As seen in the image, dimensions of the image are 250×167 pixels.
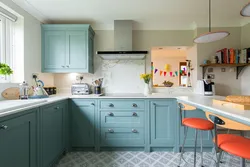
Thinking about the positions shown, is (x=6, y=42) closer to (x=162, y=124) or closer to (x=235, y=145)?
(x=162, y=124)

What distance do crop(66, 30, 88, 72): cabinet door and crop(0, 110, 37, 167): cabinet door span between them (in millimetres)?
1265

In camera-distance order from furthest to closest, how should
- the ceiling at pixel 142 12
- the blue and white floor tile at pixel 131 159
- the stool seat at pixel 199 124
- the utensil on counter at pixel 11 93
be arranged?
1. the ceiling at pixel 142 12
2. the blue and white floor tile at pixel 131 159
3. the utensil on counter at pixel 11 93
4. the stool seat at pixel 199 124

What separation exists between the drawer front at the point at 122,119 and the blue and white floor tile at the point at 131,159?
0.44m

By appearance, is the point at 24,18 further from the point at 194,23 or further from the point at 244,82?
the point at 244,82

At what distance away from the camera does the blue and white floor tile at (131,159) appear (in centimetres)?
186

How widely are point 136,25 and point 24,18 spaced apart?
6.16ft

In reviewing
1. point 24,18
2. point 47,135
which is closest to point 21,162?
point 47,135

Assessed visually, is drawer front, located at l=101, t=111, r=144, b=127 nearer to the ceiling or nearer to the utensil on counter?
the utensil on counter

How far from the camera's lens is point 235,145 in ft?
3.30

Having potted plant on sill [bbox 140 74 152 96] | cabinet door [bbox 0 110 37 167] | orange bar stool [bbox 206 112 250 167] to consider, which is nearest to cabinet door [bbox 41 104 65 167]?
cabinet door [bbox 0 110 37 167]

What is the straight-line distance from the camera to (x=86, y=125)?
218 centimetres

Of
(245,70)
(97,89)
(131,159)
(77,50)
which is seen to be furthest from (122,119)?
(245,70)

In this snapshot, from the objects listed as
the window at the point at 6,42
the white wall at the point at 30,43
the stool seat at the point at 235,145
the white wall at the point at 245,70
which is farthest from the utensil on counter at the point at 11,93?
the white wall at the point at 245,70

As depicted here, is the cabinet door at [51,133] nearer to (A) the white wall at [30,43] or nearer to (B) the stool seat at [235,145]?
(A) the white wall at [30,43]
